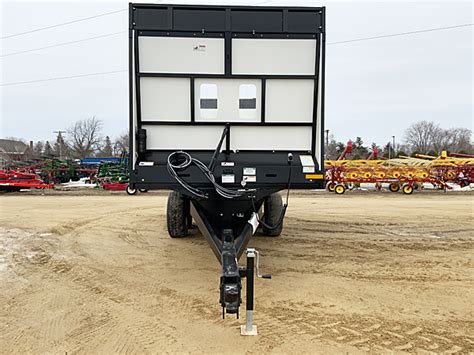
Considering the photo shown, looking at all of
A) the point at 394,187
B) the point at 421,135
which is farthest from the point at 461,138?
the point at 394,187

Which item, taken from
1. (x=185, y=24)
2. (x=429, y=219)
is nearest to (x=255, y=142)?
(x=185, y=24)

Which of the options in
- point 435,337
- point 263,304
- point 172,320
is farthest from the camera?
point 263,304

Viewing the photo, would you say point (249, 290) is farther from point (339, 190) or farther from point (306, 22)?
point (339, 190)

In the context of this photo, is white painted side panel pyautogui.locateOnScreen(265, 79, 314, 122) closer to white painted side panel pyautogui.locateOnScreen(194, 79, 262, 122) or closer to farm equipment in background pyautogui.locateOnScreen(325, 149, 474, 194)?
white painted side panel pyautogui.locateOnScreen(194, 79, 262, 122)

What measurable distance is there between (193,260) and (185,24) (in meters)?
3.22

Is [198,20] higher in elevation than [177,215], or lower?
higher

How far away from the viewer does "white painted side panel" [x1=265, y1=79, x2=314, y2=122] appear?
5.08 m

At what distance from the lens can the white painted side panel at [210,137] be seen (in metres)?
5.12

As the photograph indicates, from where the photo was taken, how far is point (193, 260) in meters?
6.26

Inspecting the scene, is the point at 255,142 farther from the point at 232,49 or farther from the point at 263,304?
the point at 263,304

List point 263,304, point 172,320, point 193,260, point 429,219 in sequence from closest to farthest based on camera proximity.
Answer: point 172,320, point 263,304, point 193,260, point 429,219

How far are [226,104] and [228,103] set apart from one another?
26 millimetres

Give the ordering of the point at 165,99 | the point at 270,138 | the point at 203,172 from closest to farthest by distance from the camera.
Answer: the point at 203,172 < the point at 165,99 < the point at 270,138

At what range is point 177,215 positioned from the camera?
751cm
